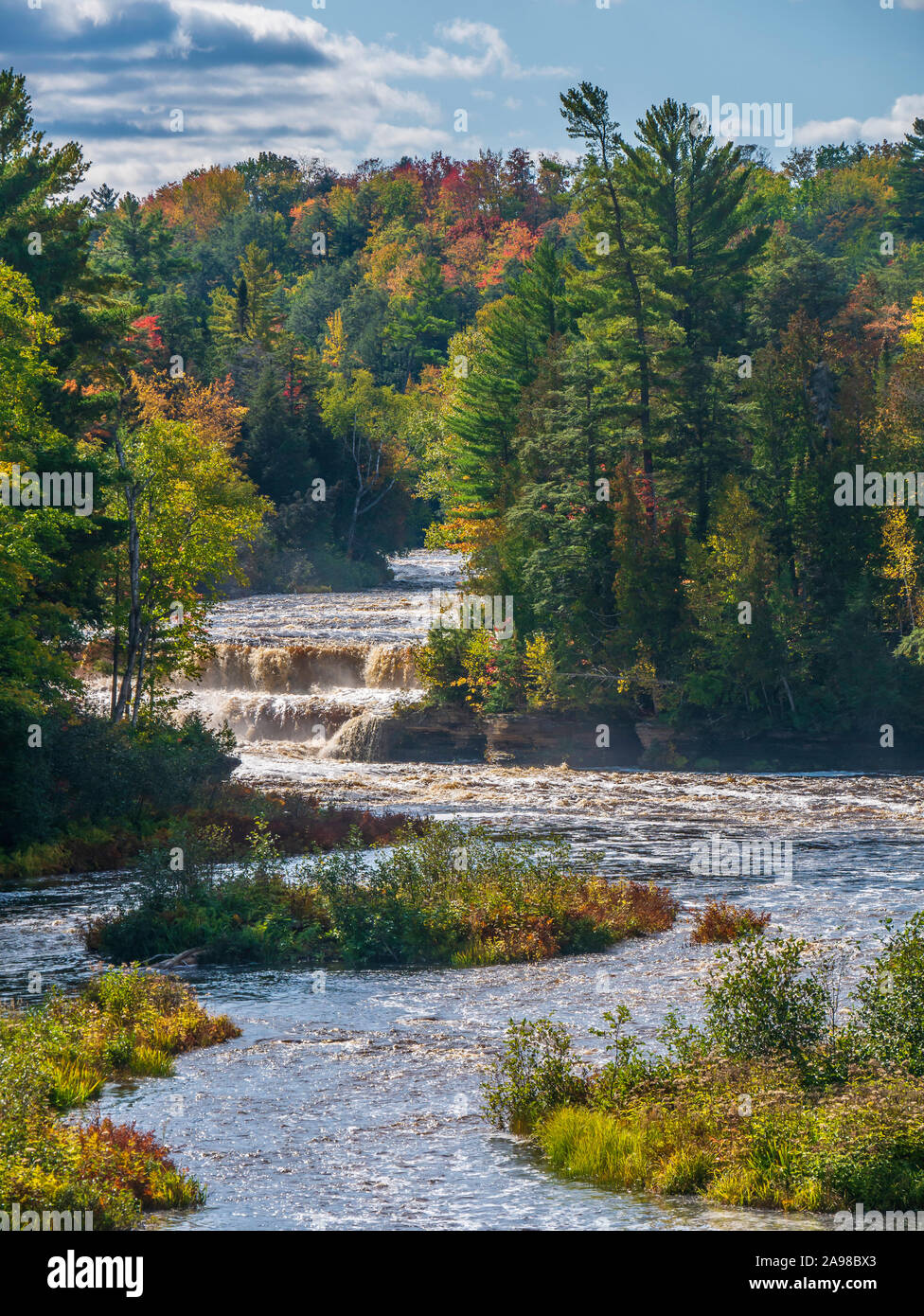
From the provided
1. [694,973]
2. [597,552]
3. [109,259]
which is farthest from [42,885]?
[109,259]

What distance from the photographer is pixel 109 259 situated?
103312 mm

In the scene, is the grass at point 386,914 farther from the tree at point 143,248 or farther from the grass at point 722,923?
the tree at point 143,248

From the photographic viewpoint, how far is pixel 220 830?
86.7 ft

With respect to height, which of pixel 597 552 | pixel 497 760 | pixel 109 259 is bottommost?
pixel 497 760

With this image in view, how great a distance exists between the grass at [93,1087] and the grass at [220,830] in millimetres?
9429

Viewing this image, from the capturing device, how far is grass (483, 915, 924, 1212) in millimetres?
10688

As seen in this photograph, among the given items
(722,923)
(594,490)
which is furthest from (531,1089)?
(594,490)

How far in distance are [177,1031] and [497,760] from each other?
33.5m

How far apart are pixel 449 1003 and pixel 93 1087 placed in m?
5.60

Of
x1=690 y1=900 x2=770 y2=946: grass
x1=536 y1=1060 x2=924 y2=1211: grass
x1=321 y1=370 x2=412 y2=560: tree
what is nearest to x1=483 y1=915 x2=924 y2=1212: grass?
x1=536 y1=1060 x2=924 y2=1211: grass

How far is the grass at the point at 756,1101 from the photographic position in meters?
10.7

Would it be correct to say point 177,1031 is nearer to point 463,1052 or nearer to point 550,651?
point 463,1052

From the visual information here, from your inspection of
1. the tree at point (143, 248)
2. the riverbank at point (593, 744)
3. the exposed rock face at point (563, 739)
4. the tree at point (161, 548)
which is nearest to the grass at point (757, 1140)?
the tree at point (161, 548)

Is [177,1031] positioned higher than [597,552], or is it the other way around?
[597,552]
